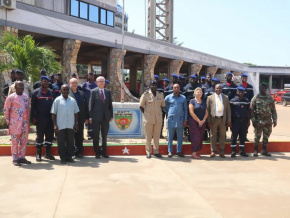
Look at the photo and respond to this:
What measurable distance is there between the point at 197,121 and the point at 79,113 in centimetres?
270

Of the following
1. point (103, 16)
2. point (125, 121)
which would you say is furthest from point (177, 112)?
point (103, 16)

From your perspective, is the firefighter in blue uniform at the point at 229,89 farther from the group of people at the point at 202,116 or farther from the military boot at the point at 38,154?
the military boot at the point at 38,154

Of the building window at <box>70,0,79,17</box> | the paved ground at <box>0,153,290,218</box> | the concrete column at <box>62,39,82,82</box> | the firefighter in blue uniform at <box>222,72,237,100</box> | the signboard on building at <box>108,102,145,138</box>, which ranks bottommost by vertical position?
the paved ground at <box>0,153,290,218</box>

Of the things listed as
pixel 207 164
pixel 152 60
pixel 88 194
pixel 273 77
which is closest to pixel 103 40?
pixel 152 60

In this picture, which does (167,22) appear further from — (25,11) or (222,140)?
(222,140)

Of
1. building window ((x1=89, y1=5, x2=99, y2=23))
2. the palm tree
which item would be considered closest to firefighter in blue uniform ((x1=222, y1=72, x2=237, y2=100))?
the palm tree

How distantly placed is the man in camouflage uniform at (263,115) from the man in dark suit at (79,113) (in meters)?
3.96

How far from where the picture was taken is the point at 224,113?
6.95 m

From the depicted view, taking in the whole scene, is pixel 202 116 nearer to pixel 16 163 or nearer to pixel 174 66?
pixel 16 163

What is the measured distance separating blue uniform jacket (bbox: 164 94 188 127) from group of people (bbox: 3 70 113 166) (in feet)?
4.54

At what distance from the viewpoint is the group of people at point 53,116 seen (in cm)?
599

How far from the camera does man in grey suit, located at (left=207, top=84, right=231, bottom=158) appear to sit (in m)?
6.94

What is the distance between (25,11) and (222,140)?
11.4 meters

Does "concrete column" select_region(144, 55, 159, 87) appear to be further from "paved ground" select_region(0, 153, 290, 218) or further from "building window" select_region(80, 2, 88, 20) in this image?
"paved ground" select_region(0, 153, 290, 218)
